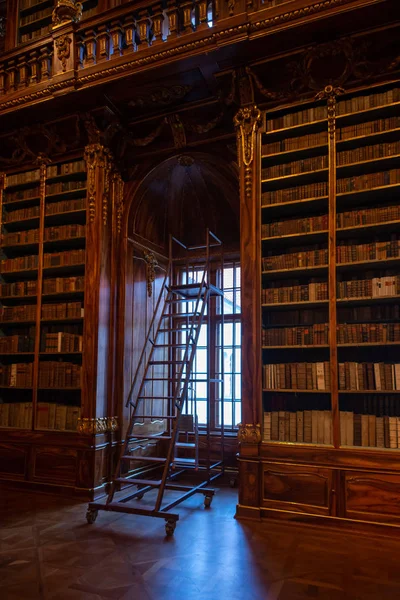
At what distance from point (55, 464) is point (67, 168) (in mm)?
2988

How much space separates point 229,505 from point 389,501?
4.68 feet

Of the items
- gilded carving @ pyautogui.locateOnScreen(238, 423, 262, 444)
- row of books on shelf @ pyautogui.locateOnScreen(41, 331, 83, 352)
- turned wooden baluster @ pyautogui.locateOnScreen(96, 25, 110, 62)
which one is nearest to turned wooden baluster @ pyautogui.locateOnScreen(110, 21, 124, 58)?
turned wooden baluster @ pyautogui.locateOnScreen(96, 25, 110, 62)

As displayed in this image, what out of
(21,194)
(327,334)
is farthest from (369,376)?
(21,194)

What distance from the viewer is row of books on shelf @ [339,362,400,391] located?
359 cm

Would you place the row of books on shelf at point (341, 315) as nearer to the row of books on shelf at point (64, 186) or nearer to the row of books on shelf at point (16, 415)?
the row of books on shelf at point (64, 186)

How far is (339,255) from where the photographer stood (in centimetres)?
388

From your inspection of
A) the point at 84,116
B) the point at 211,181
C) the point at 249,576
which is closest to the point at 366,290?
the point at 249,576

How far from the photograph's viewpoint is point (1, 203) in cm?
538

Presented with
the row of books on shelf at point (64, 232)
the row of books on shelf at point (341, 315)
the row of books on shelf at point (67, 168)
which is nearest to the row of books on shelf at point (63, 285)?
the row of books on shelf at point (64, 232)

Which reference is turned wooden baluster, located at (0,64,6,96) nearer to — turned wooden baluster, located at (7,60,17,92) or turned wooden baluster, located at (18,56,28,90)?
turned wooden baluster, located at (7,60,17,92)

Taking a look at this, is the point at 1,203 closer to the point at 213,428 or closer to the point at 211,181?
the point at 211,181

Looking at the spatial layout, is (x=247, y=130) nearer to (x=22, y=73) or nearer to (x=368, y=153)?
(x=368, y=153)

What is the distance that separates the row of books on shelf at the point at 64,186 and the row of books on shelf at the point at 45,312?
1192 millimetres

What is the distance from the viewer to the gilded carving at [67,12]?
4.69 metres
